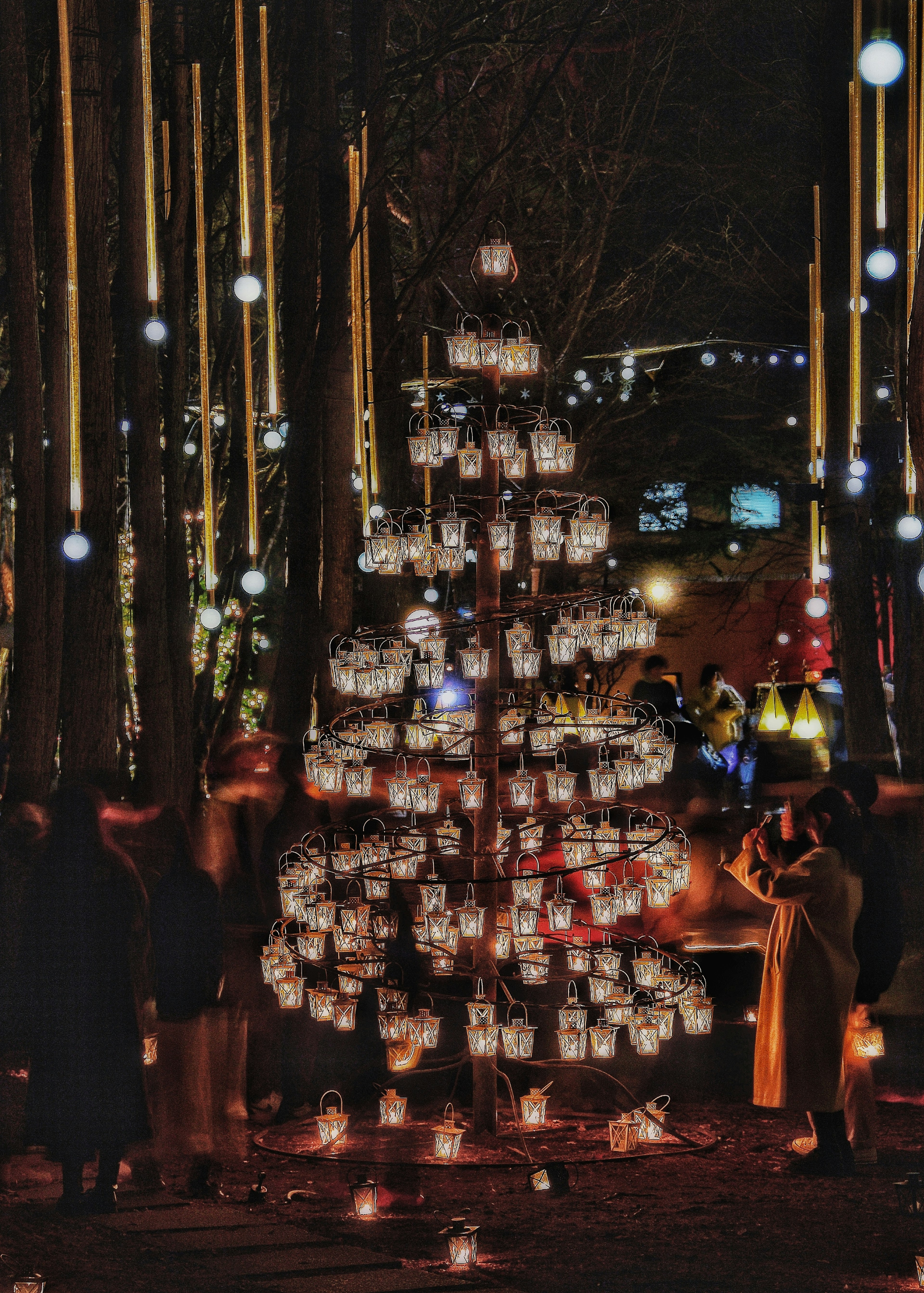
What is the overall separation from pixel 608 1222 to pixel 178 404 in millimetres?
9471

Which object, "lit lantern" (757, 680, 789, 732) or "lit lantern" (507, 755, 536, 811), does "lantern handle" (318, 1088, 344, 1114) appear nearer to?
"lit lantern" (507, 755, 536, 811)

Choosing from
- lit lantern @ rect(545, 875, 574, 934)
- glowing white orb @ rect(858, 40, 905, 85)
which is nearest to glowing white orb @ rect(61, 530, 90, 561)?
lit lantern @ rect(545, 875, 574, 934)

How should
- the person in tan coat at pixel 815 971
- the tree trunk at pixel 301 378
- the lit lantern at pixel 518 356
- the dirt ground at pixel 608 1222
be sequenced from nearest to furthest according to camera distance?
the dirt ground at pixel 608 1222, the person in tan coat at pixel 815 971, the lit lantern at pixel 518 356, the tree trunk at pixel 301 378

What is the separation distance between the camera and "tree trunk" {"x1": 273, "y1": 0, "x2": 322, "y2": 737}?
12.8 m

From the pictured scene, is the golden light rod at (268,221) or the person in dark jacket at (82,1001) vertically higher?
the golden light rod at (268,221)

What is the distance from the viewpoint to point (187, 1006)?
768 cm

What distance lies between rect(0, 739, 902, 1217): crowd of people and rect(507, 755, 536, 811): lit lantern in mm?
894

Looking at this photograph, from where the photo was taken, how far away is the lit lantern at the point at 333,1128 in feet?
27.2

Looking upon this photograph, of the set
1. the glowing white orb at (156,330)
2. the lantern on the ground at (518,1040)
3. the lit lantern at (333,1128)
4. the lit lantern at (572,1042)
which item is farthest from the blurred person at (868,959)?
the glowing white orb at (156,330)

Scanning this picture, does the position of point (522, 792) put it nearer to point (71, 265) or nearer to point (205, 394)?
point (205, 394)

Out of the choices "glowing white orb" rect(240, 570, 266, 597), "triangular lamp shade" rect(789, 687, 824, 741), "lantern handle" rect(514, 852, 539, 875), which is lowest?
"lantern handle" rect(514, 852, 539, 875)

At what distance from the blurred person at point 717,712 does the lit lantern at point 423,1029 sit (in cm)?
938

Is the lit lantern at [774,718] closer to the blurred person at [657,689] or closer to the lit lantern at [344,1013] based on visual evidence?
the blurred person at [657,689]

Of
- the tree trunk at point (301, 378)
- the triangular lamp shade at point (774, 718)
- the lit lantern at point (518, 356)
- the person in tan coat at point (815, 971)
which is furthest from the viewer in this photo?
the triangular lamp shade at point (774, 718)
